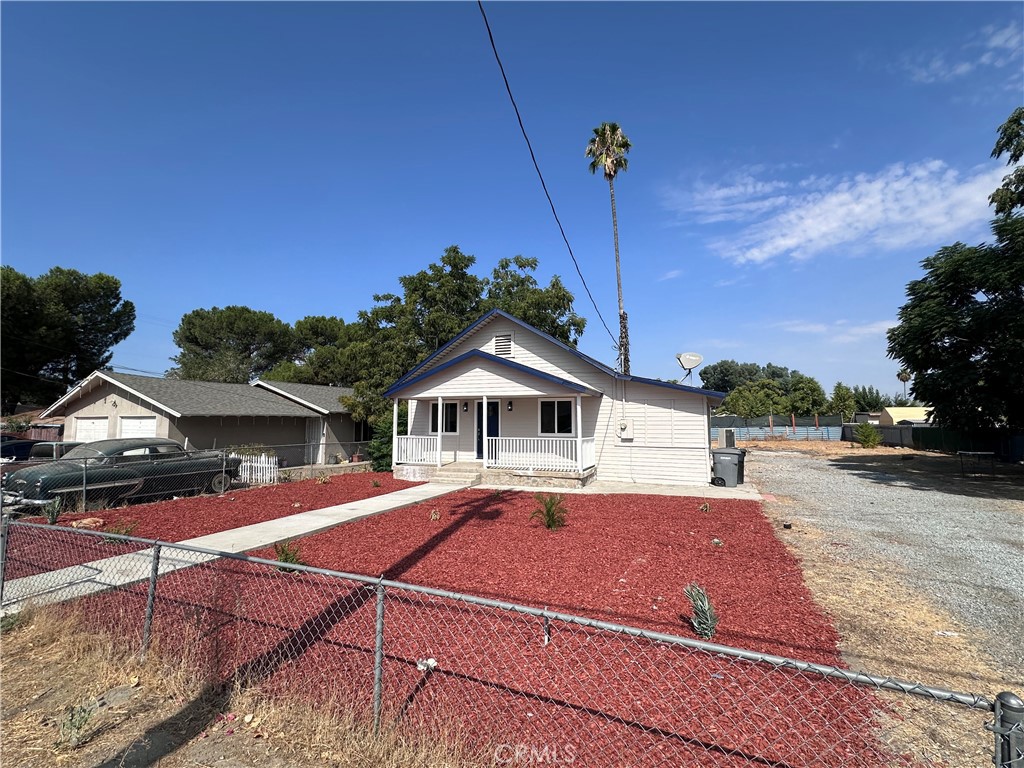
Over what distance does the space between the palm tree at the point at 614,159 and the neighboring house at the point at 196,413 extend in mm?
16172

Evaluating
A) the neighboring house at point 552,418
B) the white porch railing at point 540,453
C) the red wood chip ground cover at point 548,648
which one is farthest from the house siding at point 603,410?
the red wood chip ground cover at point 548,648

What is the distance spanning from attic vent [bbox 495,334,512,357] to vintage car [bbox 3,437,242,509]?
9.51 m

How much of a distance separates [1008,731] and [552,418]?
15131mm

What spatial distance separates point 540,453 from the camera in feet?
50.7

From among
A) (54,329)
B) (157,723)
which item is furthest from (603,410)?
(54,329)

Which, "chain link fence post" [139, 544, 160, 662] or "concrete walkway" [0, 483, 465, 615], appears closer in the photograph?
"chain link fence post" [139, 544, 160, 662]

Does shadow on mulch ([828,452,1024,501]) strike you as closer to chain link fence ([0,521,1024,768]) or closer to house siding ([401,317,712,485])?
house siding ([401,317,712,485])

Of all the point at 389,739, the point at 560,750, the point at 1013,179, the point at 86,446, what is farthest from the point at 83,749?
the point at 1013,179

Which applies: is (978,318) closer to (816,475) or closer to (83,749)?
(816,475)

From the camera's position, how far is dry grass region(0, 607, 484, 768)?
2738 mm

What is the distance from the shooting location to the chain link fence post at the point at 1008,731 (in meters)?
1.66

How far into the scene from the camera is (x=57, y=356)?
32.5 meters

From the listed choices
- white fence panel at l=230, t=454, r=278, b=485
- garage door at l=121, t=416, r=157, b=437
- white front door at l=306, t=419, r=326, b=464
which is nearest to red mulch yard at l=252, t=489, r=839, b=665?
white fence panel at l=230, t=454, r=278, b=485

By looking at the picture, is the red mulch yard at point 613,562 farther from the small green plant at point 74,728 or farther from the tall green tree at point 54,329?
the tall green tree at point 54,329
